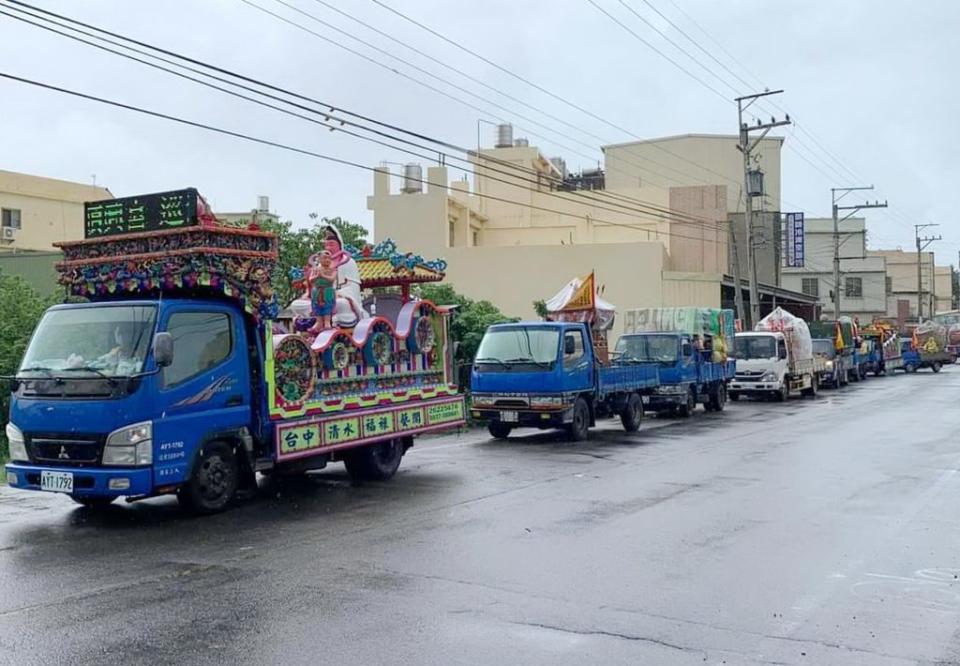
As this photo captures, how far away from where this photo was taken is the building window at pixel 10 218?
145ft

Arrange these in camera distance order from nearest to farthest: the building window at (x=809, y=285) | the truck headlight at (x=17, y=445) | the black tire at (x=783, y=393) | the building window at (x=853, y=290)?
the truck headlight at (x=17, y=445) → the black tire at (x=783, y=393) → the building window at (x=809, y=285) → the building window at (x=853, y=290)

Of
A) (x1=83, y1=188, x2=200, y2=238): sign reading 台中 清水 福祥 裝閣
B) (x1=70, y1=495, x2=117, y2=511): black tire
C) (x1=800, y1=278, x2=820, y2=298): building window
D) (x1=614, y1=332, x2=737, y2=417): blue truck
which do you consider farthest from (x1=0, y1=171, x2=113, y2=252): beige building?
(x1=800, y1=278, x2=820, y2=298): building window

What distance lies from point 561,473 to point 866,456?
5434 millimetres

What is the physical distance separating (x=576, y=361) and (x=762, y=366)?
14.5 metres

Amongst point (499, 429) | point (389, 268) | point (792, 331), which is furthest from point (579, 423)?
point (792, 331)

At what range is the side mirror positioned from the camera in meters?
8.75

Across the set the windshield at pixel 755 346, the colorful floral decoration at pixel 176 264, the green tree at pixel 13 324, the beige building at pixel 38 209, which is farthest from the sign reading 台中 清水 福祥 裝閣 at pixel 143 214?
the beige building at pixel 38 209

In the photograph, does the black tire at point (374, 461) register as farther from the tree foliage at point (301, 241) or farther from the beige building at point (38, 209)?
the beige building at point (38, 209)

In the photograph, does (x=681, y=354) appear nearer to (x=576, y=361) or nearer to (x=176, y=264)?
(x=576, y=361)

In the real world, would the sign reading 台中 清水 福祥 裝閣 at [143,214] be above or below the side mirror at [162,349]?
above

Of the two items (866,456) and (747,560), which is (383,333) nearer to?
(747,560)

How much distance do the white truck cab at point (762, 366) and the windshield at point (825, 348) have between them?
737cm

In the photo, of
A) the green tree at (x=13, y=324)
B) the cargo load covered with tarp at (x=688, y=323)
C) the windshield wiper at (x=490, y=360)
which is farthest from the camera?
the cargo load covered with tarp at (x=688, y=323)

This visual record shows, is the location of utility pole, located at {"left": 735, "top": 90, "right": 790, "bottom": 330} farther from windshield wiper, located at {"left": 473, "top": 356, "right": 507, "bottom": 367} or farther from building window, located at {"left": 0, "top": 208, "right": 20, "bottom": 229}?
building window, located at {"left": 0, "top": 208, "right": 20, "bottom": 229}
